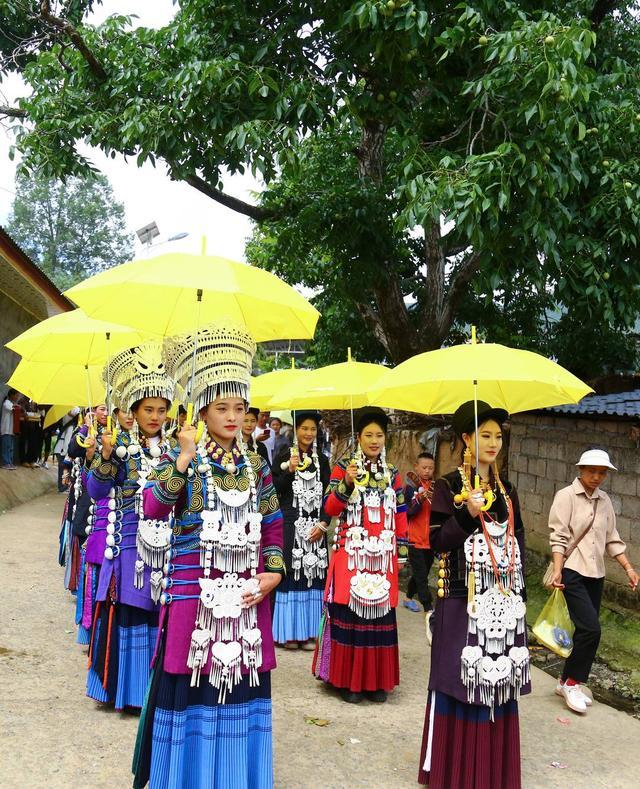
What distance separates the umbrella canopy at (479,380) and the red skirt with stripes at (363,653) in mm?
1524

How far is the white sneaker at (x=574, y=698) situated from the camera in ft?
17.5

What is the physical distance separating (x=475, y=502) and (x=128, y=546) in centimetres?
223

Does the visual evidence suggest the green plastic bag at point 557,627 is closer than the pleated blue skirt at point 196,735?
No

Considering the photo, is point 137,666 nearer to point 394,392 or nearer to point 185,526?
point 185,526

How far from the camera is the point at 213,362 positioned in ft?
11.4

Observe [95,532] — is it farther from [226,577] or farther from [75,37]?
[75,37]

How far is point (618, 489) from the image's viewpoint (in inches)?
324

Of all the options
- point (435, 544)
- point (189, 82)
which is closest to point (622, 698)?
point (435, 544)

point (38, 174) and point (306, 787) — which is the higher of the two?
point (38, 174)

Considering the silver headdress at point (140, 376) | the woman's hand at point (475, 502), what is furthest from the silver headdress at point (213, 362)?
the silver headdress at point (140, 376)

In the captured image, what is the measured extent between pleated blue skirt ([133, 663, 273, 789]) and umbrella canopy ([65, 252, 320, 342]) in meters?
1.61

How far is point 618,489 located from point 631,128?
357cm

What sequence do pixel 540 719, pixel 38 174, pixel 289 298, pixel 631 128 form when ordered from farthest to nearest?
pixel 38 174, pixel 631 128, pixel 540 719, pixel 289 298

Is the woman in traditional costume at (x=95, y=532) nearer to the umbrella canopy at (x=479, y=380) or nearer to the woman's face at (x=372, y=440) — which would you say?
the woman's face at (x=372, y=440)
